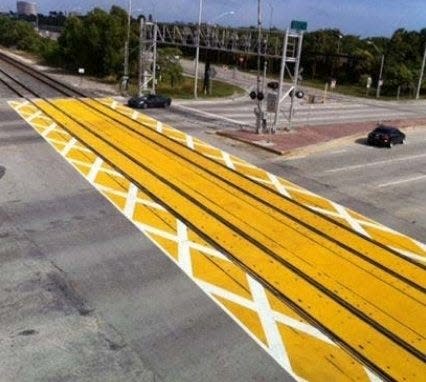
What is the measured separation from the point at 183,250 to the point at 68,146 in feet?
48.5

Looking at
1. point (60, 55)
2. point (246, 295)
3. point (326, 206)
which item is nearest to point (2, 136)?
point (326, 206)

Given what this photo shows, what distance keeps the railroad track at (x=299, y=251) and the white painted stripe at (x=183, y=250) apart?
0.45 meters

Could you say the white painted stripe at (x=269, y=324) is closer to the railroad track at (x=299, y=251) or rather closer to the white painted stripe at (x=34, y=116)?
the railroad track at (x=299, y=251)

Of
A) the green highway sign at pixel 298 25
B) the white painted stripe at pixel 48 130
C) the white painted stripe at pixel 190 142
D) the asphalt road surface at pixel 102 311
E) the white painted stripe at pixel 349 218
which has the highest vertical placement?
the green highway sign at pixel 298 25

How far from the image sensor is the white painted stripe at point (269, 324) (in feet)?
38.6

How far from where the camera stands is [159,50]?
6344 cm

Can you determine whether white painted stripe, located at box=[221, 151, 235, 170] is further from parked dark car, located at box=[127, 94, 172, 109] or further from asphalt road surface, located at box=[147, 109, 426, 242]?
parked dark car, located at box=[127, 94, 172, 109]

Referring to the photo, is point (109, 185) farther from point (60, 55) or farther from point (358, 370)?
point (60, 55)

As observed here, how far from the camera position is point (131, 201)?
20969 mm

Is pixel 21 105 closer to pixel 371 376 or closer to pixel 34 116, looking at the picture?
pixel 34 116

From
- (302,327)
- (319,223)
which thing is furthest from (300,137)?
(302,327)

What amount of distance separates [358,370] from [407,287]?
489 cm

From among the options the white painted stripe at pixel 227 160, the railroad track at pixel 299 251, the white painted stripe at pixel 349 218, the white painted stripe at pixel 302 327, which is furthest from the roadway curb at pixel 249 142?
the white painted stripe at pixel 302 327

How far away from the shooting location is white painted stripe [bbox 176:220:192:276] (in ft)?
51.3
